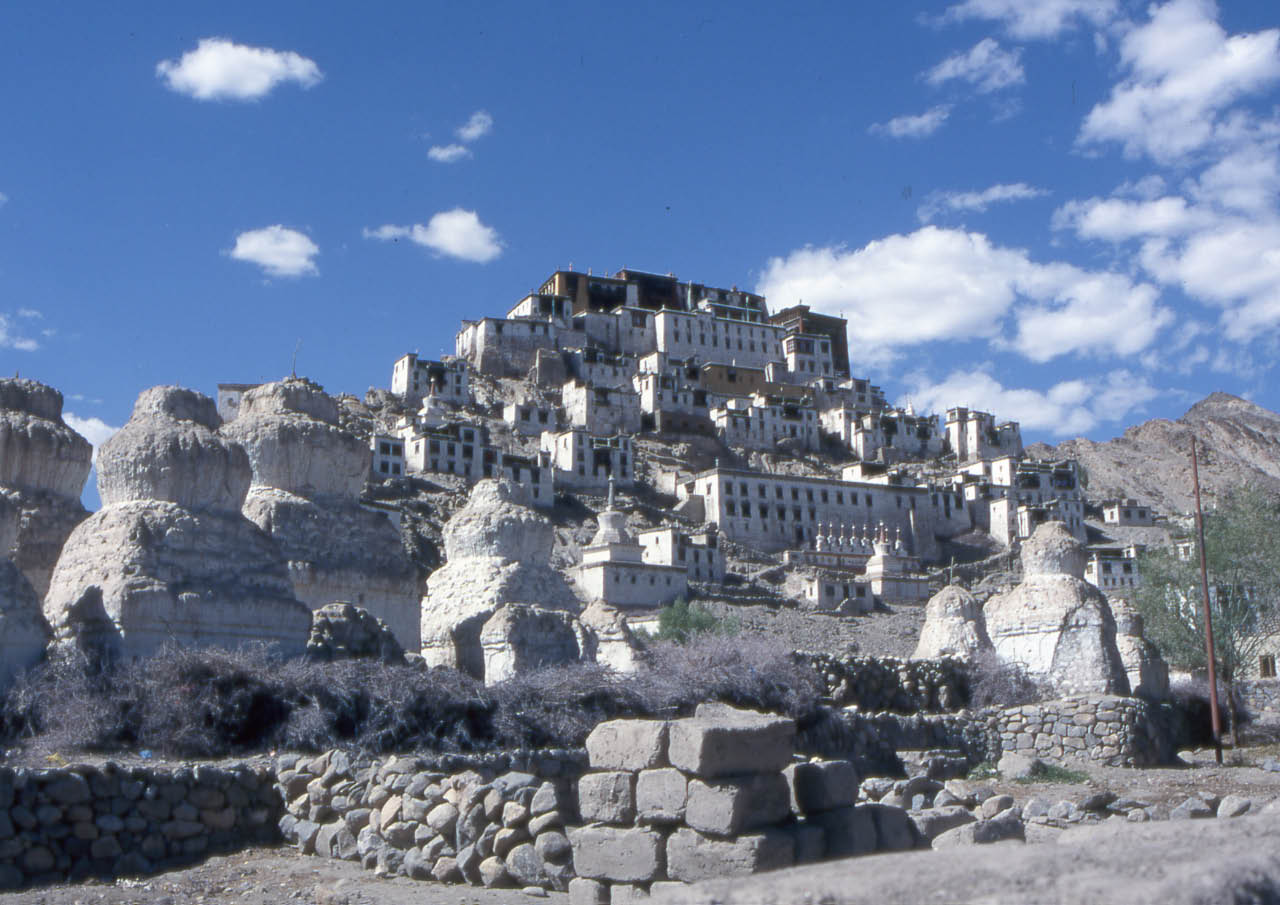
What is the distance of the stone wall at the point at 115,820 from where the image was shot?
8.90 m

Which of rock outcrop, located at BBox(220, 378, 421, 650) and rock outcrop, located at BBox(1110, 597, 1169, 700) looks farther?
rock outcrop, located at BBox(1110, 597, 1169, 700)

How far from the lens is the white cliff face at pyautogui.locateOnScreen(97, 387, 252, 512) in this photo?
13.2 m

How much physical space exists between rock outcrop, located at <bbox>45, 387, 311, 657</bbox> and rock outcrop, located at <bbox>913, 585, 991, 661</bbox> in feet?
35.2

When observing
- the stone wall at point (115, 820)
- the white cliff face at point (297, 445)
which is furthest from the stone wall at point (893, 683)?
the stone wall at point (115, 820)

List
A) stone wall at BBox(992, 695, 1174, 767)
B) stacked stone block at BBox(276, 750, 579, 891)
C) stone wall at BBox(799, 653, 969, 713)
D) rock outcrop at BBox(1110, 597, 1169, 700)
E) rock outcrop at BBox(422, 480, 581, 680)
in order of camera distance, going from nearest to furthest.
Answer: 1. stacked stone block at BBox(276, 750, 579, 891)
2. rock outcrop at BBox(422, 480, 581, 680)
3. stone wall at BBox(992, 695, 1174, 767)
4. stone wall at BBox(799, 653, 969, 713)
5. rock outcrop at BBox(1110, 597, 1169, 700)

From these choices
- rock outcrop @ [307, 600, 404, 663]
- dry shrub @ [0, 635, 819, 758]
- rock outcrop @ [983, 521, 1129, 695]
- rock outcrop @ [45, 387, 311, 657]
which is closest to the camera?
dry shrub @ [0, 635, 819, 758]

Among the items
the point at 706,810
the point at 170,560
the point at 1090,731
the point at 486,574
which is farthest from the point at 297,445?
the point at 706,810

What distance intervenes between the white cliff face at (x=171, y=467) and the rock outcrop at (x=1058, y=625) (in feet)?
36.6

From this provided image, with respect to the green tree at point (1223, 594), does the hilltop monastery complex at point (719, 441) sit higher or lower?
higher

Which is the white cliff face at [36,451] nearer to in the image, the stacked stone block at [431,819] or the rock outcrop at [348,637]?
the rock outcrop at [348,637]

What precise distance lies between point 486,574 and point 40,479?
574cm

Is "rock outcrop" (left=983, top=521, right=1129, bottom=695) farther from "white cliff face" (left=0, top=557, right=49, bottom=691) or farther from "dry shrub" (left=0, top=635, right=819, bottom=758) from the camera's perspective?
"white cliff face" (left=0, top=557, right=49, bottom=691)

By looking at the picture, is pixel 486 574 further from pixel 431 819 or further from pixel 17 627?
pixel 431 819

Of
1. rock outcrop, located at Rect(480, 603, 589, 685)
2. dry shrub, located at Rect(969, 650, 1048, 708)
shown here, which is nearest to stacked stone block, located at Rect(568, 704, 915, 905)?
rock outcrop, located at Rect(480, 603, 589, 685)
